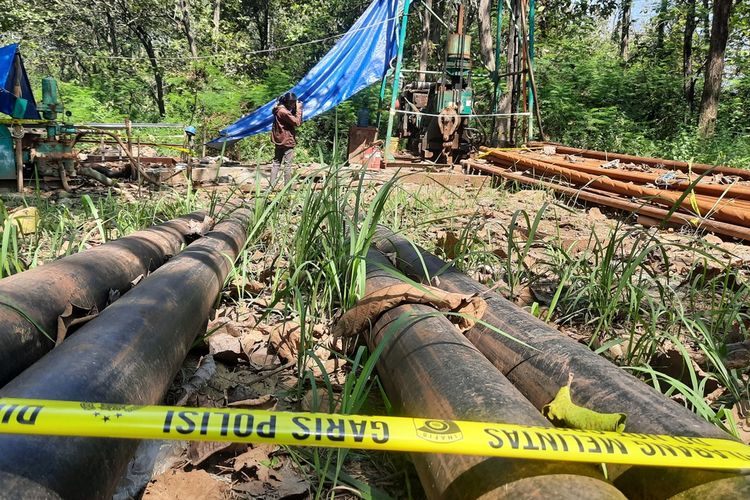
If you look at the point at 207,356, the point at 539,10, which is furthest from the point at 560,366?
the point at 539,10

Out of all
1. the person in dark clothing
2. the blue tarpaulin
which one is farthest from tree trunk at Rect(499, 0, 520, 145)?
the person in dark clothing

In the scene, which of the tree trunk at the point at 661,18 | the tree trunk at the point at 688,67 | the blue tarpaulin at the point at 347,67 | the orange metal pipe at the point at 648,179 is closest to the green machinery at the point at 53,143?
the blue tarpaulin at the point at 347,67

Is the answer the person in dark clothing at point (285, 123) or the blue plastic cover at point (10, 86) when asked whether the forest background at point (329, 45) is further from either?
the blue plastic cover at point (10, 86)

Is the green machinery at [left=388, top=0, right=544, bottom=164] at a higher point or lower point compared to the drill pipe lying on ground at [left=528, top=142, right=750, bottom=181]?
higher

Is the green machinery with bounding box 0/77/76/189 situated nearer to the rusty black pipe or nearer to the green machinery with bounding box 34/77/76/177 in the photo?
the green machinery with bounding box 34/77/76/177

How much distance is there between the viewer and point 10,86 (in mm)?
7844

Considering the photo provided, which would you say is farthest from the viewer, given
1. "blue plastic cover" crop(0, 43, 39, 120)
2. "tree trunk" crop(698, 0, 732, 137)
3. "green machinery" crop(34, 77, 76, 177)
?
"tree trunk" crop(698, 0, 732, 137)

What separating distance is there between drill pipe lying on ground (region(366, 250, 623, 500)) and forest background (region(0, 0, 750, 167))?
26.8ft

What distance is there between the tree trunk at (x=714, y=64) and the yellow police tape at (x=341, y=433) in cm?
1201

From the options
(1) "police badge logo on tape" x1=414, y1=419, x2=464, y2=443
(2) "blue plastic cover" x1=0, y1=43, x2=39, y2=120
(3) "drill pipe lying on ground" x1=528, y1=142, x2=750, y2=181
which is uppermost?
(2) "blue plastic cover" x1=0, y1=43, x2=39, y2=120

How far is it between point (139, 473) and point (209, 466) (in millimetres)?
173

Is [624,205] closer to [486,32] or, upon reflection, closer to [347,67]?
[486,32]

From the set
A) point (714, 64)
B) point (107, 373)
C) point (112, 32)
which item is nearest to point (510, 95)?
point (714, 64)

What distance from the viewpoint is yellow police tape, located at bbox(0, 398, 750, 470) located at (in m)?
0.77
